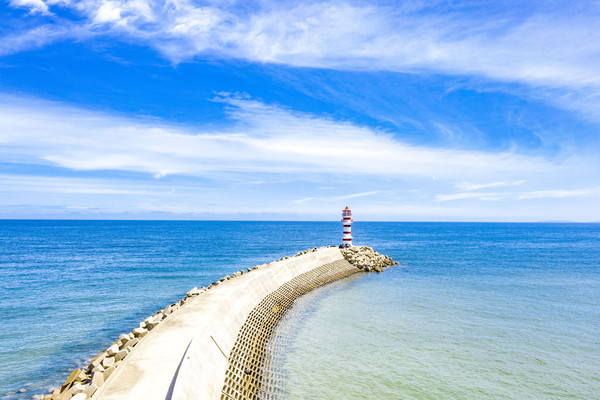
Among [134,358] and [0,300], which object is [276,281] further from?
[0,300]

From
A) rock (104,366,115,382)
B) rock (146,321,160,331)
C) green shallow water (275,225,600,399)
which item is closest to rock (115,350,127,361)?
rock (104,366,115,382)

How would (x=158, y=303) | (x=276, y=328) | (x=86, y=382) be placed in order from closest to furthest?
(x=86, y=382) < (x=276, y=328) < (x=158, y=303)

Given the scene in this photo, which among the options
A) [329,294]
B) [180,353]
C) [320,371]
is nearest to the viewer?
[180,353]

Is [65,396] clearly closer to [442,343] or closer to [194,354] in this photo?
[194,354]

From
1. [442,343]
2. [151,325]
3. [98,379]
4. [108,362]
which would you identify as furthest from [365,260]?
[98,379]

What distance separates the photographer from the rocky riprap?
1293 inches

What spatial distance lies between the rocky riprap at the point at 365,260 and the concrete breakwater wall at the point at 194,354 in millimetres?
15847

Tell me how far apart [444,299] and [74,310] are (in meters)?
20.3

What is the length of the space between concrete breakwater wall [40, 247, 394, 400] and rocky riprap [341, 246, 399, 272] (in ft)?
52.0

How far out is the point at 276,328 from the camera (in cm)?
1512

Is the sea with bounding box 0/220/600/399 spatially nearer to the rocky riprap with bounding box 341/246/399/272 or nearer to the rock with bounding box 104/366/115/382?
the rock with bounding box 104/366/115/382

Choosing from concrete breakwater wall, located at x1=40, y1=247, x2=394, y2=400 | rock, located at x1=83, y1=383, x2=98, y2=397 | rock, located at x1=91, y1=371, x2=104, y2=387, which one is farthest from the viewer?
rock, located at x1=91, y1=371, x2=104, y2=387

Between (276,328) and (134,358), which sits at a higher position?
(134,358)

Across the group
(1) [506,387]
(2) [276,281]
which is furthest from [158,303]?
(1) [506,387]
